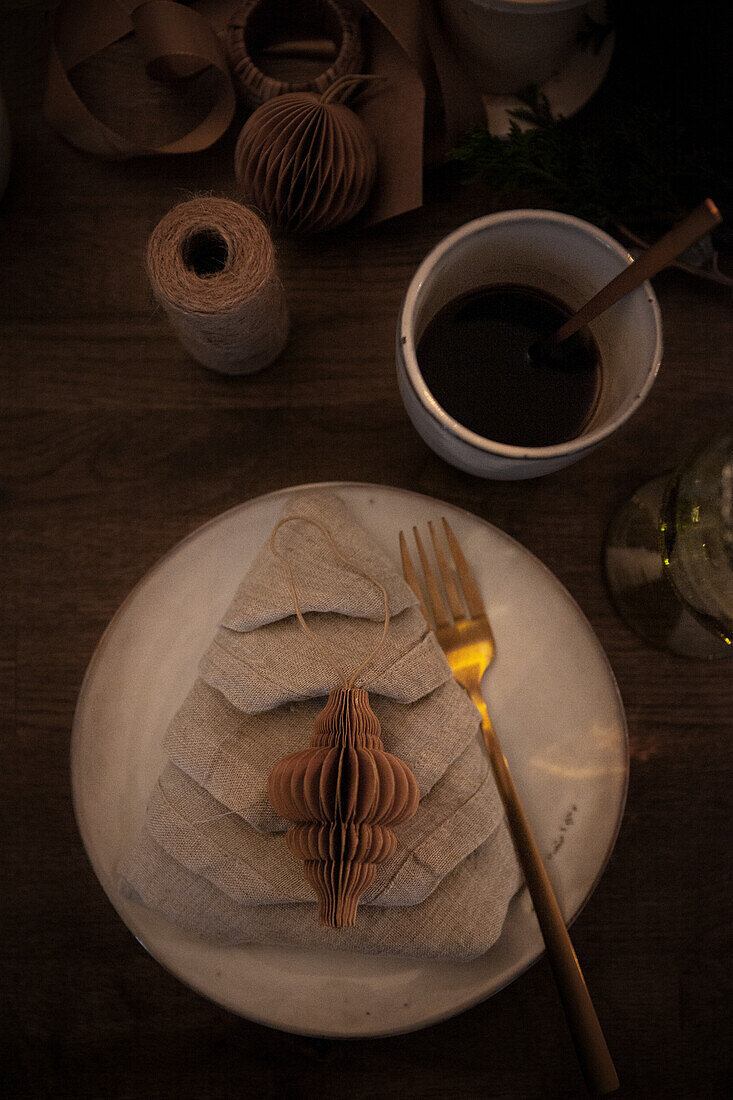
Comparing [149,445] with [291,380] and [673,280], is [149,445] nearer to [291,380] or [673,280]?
[291,380]

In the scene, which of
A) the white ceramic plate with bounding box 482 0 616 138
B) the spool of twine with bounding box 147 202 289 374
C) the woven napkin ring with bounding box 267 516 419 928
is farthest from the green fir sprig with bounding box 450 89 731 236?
the woven napkin ring with bounding box 267 516 419 928

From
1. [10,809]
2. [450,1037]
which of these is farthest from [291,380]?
[450,1037]

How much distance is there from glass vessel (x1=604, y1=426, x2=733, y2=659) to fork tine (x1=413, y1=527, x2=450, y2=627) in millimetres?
130

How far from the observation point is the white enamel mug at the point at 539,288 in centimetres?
35

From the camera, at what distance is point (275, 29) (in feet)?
1.60

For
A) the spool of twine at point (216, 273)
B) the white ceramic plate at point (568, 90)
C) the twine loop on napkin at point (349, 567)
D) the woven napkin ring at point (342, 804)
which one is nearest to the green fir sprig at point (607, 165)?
the white ceramic plate at point (568, 90)

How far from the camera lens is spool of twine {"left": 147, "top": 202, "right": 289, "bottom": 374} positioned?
1.25ft

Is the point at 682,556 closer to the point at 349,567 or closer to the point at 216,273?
the point at 349,567

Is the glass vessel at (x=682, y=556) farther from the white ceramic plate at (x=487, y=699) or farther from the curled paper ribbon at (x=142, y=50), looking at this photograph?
the curled paper ribbon at (x=142, y=50)

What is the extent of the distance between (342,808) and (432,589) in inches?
6.4

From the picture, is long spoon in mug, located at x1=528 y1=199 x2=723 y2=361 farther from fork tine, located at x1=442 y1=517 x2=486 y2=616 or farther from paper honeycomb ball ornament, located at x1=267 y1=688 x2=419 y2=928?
paper honeycomb ball ornament, located at x1=267 y1=688 x2=419 y2=928

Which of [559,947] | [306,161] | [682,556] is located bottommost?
[559,947]

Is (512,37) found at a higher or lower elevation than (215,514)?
higher

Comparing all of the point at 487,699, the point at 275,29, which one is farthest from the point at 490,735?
the point at 275,29
